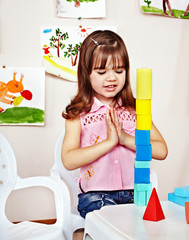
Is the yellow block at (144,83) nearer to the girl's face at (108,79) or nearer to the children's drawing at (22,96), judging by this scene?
the girl's face at (108,79)

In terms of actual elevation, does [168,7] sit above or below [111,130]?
above

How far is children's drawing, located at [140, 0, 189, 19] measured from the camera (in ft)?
6.34

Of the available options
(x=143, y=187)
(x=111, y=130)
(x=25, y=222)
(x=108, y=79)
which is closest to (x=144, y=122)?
(x=143, y=187)

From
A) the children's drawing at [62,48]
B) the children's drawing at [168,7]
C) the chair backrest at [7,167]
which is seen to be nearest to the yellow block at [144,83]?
the chair backrest at [7,167]

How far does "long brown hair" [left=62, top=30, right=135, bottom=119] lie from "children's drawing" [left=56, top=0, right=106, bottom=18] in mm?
610

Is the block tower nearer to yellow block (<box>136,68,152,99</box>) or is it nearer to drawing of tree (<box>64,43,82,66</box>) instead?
yellow block (<box>136,68,152,99</box>)

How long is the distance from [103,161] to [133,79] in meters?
0.75

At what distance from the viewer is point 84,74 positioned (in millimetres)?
1278

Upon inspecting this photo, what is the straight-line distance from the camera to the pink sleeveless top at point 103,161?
124cm

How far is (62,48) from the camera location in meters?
1.86

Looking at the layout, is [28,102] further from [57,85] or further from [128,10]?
[128,10]

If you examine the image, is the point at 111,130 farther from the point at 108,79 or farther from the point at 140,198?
the point at 140,198

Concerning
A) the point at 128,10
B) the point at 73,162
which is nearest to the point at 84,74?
the point at 73,162

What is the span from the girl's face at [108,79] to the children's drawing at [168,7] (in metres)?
0.80
